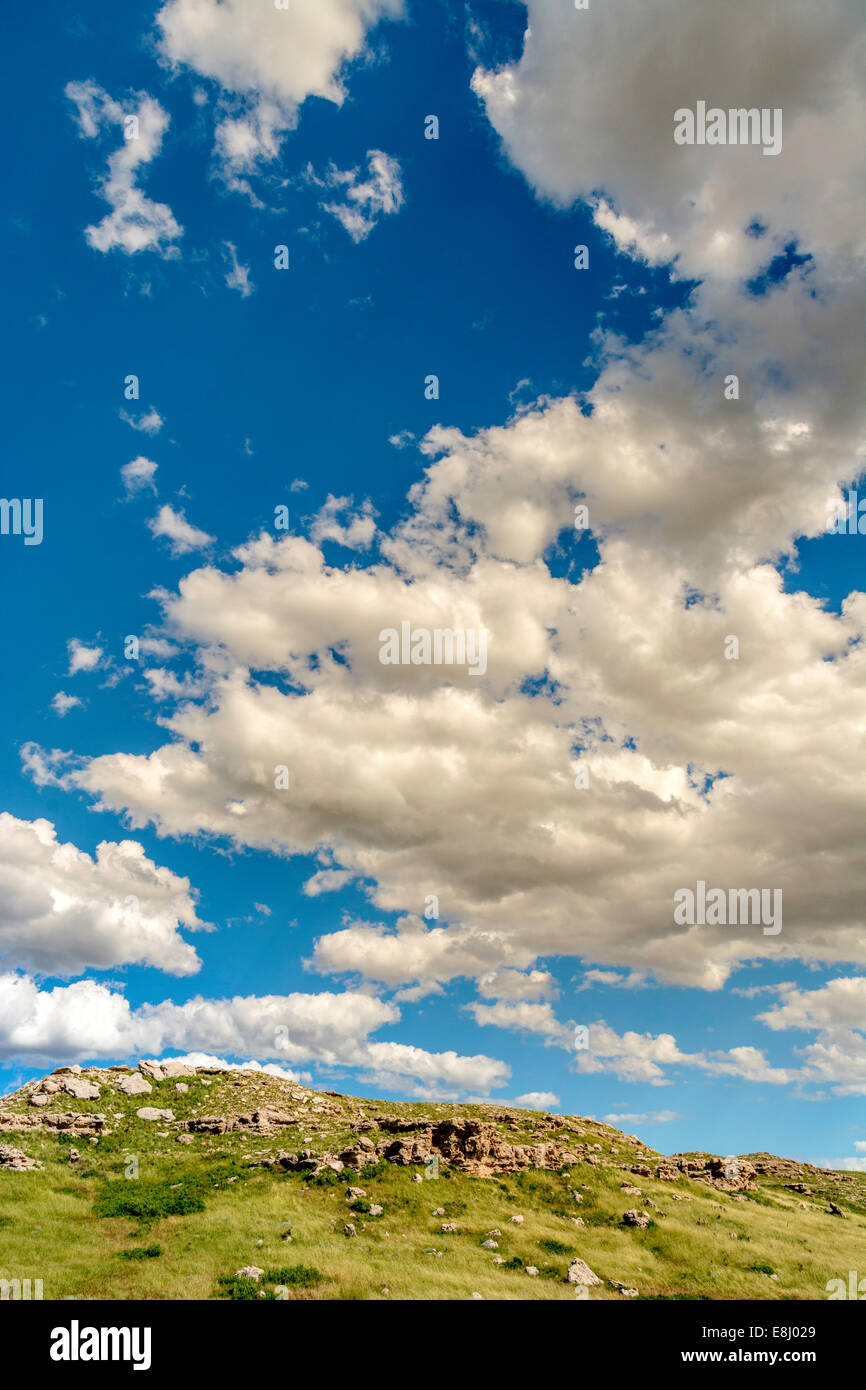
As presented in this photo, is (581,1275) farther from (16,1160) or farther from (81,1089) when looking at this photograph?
(81,1089)

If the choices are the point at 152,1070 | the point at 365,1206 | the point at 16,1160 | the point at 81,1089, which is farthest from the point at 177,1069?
the point at 365,1206

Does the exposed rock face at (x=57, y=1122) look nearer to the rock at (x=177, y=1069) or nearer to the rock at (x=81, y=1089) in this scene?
the rock at (x=81, y=1089)

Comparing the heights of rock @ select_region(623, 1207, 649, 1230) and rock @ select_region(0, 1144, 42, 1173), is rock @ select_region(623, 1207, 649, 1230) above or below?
below

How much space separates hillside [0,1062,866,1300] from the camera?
3178 centimetres

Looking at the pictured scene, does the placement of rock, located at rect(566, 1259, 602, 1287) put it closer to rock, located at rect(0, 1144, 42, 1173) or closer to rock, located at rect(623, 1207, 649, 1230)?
rock, located at rect(623, 1207, 649, 1230)

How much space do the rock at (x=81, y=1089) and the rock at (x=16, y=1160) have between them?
10.8 metres

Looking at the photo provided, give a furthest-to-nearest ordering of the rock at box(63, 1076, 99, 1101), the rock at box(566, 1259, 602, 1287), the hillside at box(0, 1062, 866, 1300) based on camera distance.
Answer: the rock at box(63, 1076, 99, 1101)
the rock at box(566, 1259, 602, 1287)
the hillside at box(0, 1062, 866, 1300)

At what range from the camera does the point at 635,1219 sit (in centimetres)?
4162

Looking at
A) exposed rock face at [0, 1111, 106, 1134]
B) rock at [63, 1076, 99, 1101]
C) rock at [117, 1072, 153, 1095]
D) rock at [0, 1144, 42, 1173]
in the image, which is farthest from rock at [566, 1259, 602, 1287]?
rock at [63, 1076, 99, 1101]

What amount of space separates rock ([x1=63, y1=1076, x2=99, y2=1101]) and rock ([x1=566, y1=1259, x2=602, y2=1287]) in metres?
43.7

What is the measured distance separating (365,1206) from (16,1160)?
24.3 meters
